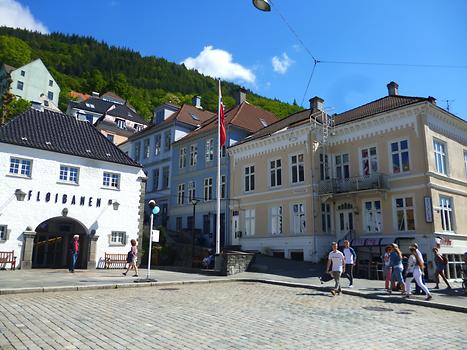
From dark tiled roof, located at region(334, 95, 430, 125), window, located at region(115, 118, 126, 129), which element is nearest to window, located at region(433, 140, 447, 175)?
dark tiled roof, located at region(334, 95, 430, 125)

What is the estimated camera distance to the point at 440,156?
78.4ft

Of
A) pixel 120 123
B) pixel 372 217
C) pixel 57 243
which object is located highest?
pixel 120 123

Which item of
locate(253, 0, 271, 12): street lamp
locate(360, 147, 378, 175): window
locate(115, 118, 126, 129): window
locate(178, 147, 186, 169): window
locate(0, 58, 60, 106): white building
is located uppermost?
locate(0, 58, 60, 106): white building

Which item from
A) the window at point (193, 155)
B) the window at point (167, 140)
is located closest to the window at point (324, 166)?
the window at point (193, 155)

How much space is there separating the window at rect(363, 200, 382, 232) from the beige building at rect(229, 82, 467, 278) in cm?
6

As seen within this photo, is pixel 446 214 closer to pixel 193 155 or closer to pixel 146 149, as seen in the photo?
pixel 193 155

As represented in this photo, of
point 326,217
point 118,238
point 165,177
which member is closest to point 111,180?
point 118,238

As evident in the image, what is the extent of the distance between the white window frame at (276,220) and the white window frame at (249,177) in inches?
117

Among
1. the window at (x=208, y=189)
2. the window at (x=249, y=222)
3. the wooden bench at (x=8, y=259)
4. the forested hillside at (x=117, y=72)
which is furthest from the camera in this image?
the forested hillside at (x=117, y=72)

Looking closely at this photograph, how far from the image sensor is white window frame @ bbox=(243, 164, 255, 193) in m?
31.8

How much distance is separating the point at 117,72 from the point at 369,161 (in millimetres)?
113118

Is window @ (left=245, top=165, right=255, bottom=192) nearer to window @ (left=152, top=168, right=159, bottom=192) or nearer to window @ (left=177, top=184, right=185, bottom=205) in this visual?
window @ (left=177, top=184, right=185, bottom=205)

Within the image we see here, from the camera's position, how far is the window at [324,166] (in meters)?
27.5

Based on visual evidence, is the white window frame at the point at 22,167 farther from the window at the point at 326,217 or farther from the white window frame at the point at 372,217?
the white window frame at the point at 372,217
